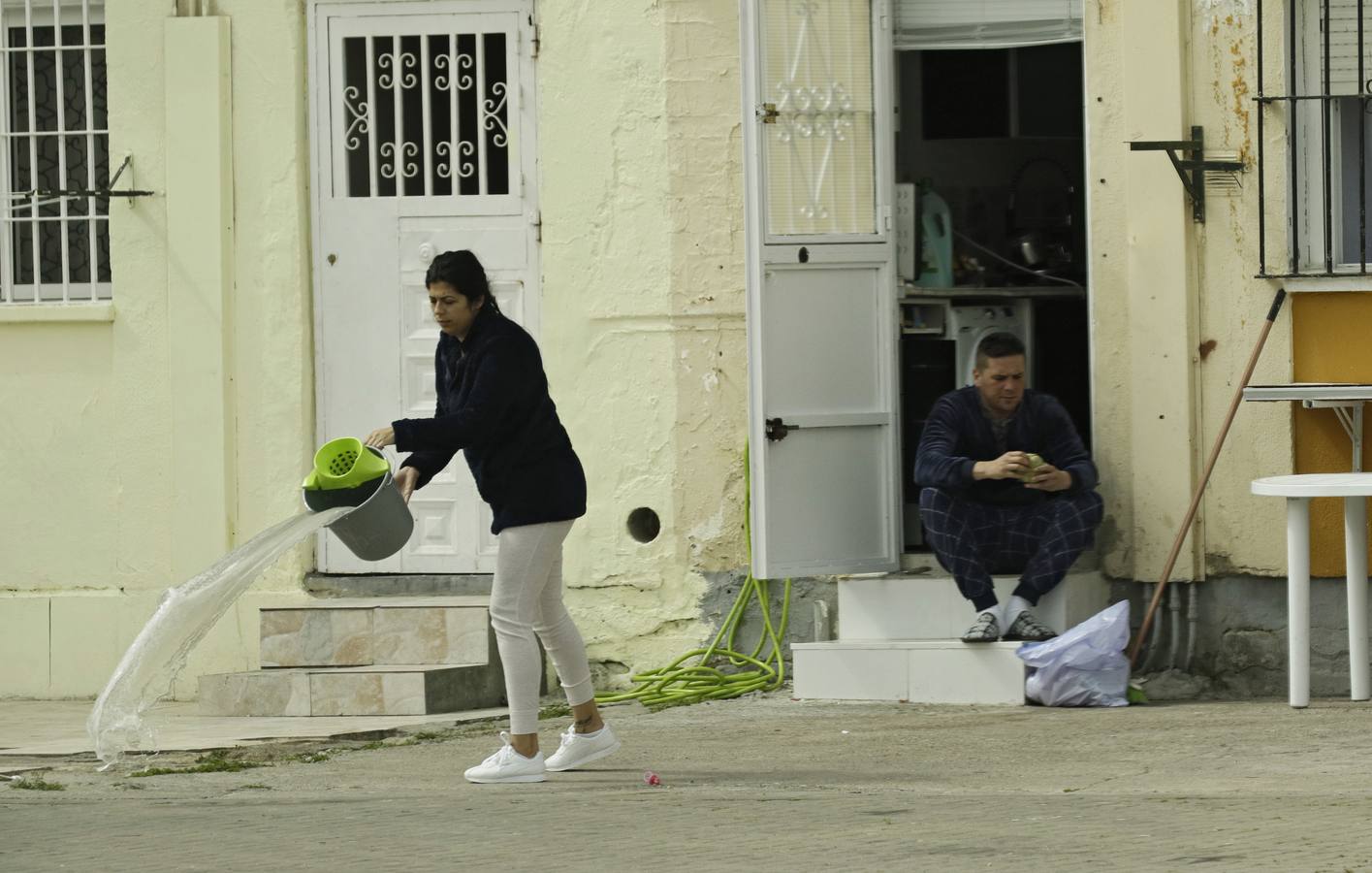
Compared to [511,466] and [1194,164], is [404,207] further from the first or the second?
[1194,164]

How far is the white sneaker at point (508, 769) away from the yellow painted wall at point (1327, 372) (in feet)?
12.5

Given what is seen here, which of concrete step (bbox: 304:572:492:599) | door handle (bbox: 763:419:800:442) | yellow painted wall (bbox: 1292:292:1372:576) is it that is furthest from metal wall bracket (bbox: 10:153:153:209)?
yellow painted wall (bbox: 1292:292:1372:576)

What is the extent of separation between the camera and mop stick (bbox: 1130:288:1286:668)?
381 inches

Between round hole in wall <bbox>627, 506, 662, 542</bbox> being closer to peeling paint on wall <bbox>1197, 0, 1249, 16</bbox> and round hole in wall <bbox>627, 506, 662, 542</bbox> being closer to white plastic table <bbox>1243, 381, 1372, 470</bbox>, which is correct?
white plastic table <bbox>1243, 381, 1372, 470</bbox>

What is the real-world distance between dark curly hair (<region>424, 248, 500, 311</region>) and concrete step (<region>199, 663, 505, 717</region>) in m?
2.73

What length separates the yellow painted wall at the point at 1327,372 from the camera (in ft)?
31.9

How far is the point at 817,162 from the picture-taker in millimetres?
10062

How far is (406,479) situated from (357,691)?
99.8 inches

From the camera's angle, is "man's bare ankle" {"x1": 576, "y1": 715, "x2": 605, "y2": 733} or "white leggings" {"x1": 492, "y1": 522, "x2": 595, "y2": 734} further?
"man's bare ankle" {"x1": 576, "y1": 715, "x2": 605, "y2": 733}

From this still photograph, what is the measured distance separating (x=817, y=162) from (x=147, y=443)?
11.6 ft

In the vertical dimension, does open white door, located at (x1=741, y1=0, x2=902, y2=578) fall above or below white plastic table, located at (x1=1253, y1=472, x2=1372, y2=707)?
above

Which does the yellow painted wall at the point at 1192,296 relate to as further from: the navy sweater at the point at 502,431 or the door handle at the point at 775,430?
the navy sweater at the point at 502,431

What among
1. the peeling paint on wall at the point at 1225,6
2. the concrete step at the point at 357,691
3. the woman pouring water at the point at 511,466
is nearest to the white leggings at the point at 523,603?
the woman pouring water at the point at 511,466

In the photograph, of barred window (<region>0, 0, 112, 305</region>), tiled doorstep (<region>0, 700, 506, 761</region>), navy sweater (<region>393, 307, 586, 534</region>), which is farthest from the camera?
barred window (<region>0, 0, 112, 305</region>)
